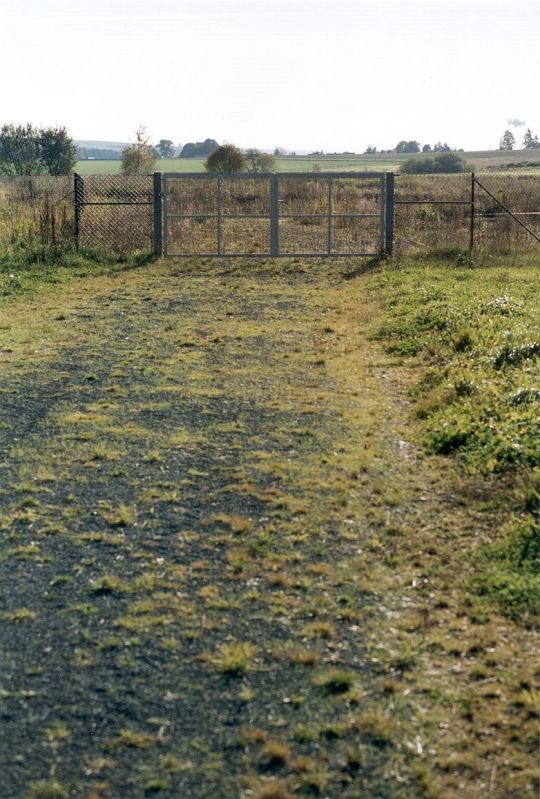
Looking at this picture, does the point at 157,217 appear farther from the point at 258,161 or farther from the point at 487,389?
the point at 258,161

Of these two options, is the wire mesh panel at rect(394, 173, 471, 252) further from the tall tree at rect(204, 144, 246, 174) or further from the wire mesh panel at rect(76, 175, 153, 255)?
the tall tree at rect(204, 144, 246, 174)

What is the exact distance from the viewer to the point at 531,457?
7305 millimetres

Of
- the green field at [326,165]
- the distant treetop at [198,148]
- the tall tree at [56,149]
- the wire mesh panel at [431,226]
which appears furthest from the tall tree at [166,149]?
the wire mesh panel at [431,226]

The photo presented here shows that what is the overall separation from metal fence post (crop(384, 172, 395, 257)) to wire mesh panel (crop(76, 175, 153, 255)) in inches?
Result: 197

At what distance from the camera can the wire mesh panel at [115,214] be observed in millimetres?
22078

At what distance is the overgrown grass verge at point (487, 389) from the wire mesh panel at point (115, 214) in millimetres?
6901

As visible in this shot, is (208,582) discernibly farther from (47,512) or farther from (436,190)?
(436,190)

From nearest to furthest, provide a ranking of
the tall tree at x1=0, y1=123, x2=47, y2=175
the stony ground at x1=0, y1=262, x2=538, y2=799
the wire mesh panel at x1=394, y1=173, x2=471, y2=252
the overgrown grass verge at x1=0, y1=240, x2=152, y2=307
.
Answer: the stony ground at x1=0, y1=262, x2=538, y2=799
the overgrown grass verge at x1=0, y1=240, x2=152, y2=307
the wire mesh panel at x1=394, y1=173, x2=471, y2=252
the tall tree at x1=0, y1=123, x2=47, y2=175

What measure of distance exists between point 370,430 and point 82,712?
16.0 ft

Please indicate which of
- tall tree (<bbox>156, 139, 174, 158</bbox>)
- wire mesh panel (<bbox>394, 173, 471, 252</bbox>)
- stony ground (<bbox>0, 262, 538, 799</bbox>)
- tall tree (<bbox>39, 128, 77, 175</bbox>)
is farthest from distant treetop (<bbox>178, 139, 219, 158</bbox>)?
stony ground (<bbox>0, 262, 538, 799</bbox>)

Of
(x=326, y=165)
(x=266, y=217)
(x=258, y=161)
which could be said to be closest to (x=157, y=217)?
(x=266, y=217)

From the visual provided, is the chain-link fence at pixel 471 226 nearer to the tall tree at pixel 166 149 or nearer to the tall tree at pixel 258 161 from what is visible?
the tall tree at pixel 258 161

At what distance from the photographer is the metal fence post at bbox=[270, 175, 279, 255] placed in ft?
71.8

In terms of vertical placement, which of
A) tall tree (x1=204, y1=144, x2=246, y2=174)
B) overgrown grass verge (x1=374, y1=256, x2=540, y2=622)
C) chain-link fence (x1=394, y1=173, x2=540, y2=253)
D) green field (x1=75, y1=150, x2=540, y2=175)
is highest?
green field (x1=75, y1=150, x2=540, y2=175)
